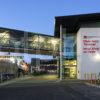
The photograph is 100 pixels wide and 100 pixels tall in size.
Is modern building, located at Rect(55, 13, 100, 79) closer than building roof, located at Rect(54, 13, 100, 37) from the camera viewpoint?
No

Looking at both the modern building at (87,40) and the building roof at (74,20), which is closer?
the building roof at (74,20)

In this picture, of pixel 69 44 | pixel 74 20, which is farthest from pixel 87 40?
pixel 69 44

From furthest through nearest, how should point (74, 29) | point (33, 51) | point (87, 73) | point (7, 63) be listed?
point (33, 51), point (74, 29), point (7, 63), point (87, 73)

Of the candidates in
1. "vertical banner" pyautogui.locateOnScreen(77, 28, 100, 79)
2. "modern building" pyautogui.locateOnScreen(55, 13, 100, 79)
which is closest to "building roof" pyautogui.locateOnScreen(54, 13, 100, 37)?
"modern building" pyautogui.locateOnScreen(55, 13, 100, 79)

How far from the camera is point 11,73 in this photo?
214ft

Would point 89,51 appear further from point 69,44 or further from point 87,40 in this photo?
point 69,44

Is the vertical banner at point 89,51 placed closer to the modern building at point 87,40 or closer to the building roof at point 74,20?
the modern building at point 87,40

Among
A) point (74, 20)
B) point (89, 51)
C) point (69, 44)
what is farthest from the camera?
point (69, 44)

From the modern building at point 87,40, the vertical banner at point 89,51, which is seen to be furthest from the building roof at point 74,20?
the vertical banner at point 89,51

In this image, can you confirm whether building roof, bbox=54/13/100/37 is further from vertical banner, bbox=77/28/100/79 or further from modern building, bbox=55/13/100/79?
vertical banner, bbox=77/28/100/79

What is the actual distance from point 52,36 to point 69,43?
55.0 feet

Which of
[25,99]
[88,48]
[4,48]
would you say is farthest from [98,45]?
[25,99]

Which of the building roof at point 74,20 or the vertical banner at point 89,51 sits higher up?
the building roof at point 74,20

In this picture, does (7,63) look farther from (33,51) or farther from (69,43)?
(33,51)
